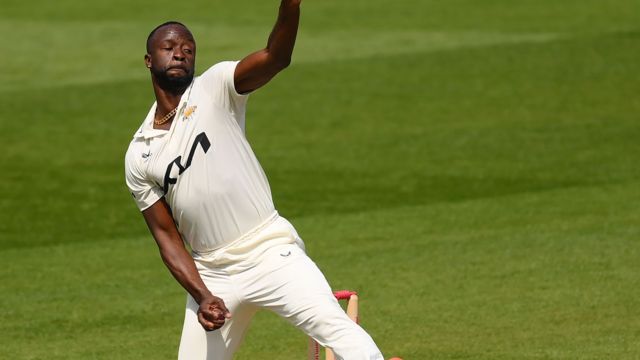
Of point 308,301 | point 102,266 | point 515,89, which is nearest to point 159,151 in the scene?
point 308,301

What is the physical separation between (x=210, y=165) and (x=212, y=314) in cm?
75

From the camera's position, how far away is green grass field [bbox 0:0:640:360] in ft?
36.2

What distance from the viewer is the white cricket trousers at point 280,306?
6977mm

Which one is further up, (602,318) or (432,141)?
(602,318)

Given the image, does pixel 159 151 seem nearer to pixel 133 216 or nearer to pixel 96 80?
pixel 133 216

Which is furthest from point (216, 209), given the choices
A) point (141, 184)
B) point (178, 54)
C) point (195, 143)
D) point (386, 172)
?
point (386, 172)

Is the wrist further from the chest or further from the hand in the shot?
the chest

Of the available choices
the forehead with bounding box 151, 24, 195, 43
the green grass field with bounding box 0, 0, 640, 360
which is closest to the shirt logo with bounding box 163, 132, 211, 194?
the forehead with bounding box 151, 24, 195, 43

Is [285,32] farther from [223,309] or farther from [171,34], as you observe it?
[223,309]

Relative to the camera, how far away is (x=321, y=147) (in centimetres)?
1841

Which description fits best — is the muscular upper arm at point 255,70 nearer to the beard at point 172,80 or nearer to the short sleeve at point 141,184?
the beard at point 172,80

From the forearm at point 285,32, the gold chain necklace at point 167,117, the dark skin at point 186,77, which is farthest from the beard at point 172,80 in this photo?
the forearm at point 285,32

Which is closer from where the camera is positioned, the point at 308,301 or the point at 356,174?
the point at 308,301

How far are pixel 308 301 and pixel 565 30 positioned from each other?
19215 millimetres
